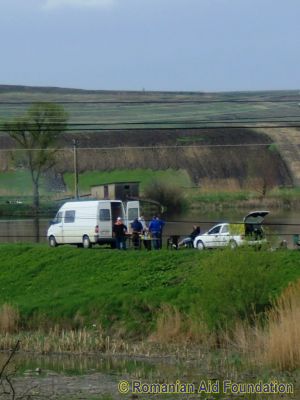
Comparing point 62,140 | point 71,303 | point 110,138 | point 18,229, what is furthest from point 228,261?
point 110,138

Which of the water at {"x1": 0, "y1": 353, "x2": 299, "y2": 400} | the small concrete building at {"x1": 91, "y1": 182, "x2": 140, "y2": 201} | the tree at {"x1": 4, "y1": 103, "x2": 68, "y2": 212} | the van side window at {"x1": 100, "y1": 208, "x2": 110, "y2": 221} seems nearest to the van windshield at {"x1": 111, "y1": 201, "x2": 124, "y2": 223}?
the van side window at {"x1": 100, "y1": 208, "x2": 110, "y2": 221}

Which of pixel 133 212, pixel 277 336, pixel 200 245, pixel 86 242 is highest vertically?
pixel 133 212

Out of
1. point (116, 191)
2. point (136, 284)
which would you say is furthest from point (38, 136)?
point (136, 284)

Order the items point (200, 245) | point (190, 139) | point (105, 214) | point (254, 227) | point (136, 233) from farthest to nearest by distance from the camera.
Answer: point (190, 139) → point (105, 214) → point (200, 245) → point (136, 233) → point (254, 227)

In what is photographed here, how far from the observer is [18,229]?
62.5 metres

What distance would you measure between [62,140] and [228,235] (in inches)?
2364

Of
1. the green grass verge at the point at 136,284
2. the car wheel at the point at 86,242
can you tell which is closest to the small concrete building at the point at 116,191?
the car wheel at the point at 86,242

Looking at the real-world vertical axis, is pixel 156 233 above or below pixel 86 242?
above

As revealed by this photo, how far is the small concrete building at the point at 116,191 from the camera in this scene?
79688 mm

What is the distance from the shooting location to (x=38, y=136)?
87.9m

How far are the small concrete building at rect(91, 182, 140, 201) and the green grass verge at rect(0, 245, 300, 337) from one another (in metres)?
35.0

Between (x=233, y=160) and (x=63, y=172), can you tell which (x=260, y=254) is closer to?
(x=63, y=172)

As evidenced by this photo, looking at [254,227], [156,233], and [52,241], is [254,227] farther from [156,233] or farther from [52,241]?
[52,241]

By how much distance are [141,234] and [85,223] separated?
16.4ft
